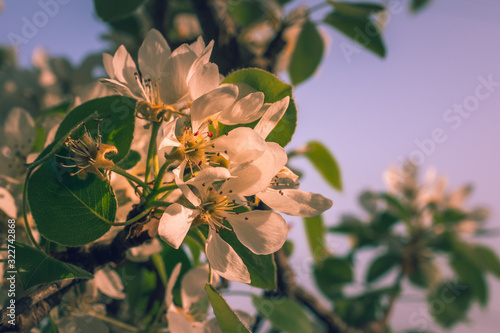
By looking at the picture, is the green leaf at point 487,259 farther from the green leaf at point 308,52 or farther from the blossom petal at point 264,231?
the blossom petal at point 264,231

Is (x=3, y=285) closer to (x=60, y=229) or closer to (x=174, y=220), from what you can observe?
(x=60, y=229)

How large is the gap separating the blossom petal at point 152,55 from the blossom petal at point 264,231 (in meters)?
0.35

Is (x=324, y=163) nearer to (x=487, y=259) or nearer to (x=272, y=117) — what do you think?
(x=272, y=117)

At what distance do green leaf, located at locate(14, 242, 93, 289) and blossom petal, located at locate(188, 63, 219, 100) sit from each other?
0.37 metres

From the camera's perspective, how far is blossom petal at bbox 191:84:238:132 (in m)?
0.66

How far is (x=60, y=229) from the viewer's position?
2.35ft

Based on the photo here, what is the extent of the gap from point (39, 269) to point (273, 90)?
1.78 feet

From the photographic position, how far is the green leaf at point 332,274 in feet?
7.39

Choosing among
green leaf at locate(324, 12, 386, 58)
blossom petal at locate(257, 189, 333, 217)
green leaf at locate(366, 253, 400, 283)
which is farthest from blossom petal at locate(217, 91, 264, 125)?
green leaf at locate(366, 253, 400, 283)

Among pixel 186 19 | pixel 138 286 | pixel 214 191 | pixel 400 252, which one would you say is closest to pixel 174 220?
pixel 214 191

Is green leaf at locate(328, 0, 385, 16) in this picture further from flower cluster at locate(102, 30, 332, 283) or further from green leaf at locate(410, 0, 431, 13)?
green leaf at locate(410, 0, 431, 13)

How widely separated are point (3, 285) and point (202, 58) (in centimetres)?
82

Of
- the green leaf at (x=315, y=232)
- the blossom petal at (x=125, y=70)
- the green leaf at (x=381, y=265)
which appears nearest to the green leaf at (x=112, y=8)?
the blossom petal at (x=125, y=70)

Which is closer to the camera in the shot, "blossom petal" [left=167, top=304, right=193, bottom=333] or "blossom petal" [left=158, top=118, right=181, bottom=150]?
"blossom petal" [left=158, top=118, right=181, bottom=150]
